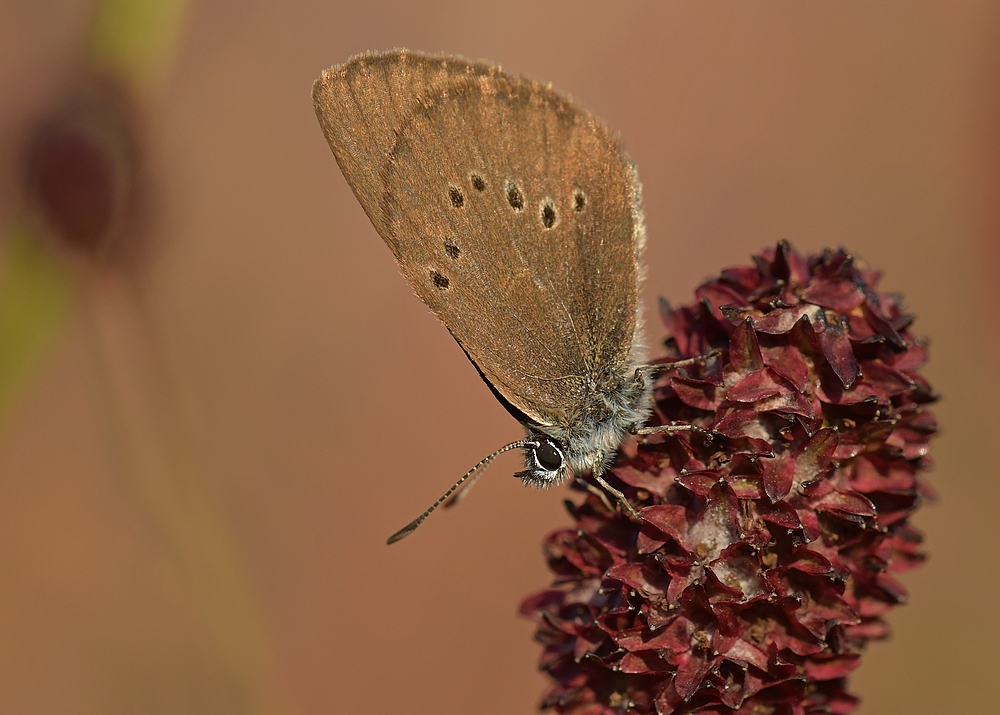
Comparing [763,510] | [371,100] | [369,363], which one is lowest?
[763,510]

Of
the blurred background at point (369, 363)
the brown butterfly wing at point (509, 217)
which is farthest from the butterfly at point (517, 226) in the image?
the blurred background at point (369, 363)

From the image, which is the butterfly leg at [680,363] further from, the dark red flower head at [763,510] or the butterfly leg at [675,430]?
the butterfly leg at [675,430]

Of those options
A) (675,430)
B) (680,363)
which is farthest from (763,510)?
(680,363)

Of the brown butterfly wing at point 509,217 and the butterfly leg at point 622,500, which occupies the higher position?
the brown butterfly wing at point 509,217

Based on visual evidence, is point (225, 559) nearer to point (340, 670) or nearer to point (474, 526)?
point (340, 670)

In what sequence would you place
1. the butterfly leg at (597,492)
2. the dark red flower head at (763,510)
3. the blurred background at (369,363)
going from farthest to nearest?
the blurred background at (369,363)
the butterfly leg at (597,492)
the dark red flower head at (763,510)

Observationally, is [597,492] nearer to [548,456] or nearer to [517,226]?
[548,456]

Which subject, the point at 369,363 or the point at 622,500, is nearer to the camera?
the point at 622,500

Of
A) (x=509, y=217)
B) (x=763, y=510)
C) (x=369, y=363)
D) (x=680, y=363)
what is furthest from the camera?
(x=369, y=363)
